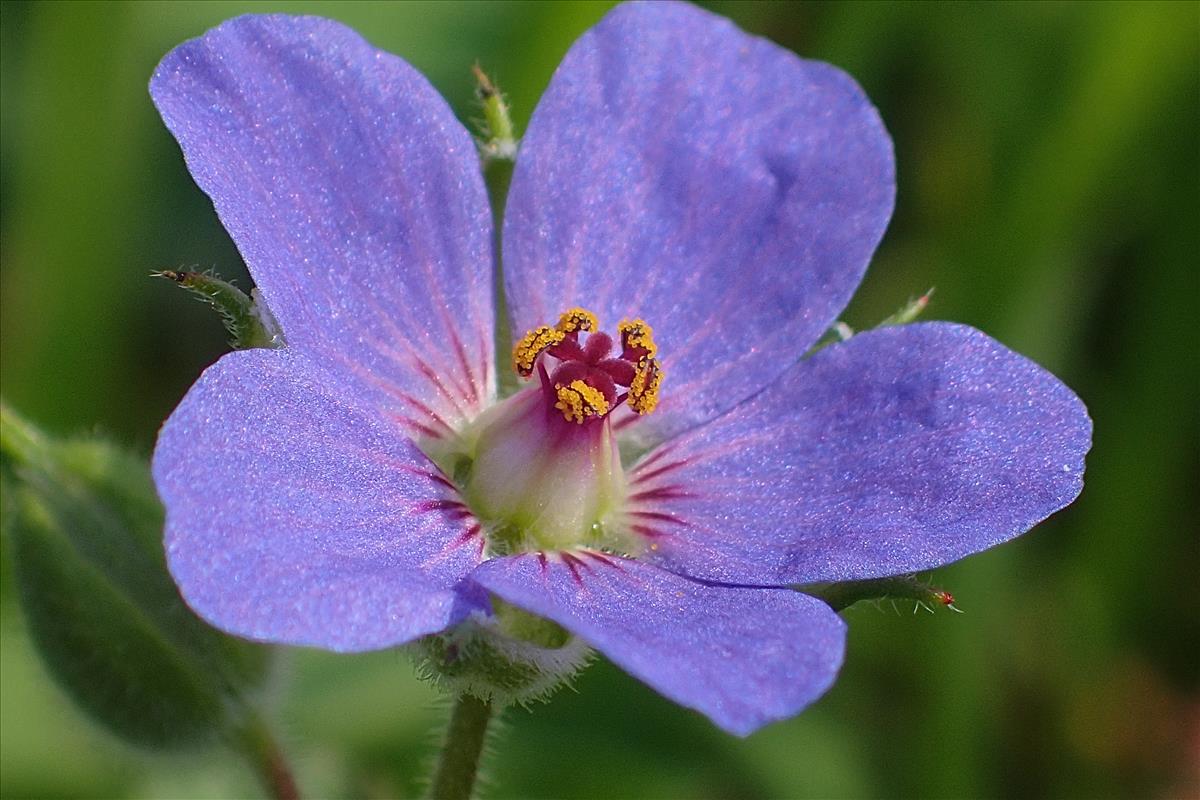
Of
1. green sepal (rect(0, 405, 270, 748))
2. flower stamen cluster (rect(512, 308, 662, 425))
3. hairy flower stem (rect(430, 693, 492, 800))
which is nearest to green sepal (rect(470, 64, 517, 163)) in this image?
flower stamen cluster (rect(512, 308, 662, 425))

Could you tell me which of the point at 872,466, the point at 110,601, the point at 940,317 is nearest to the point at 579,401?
the point at 872,466

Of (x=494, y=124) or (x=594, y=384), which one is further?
(x=494, y=124)

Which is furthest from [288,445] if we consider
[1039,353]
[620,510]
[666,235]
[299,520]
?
[1039,353]

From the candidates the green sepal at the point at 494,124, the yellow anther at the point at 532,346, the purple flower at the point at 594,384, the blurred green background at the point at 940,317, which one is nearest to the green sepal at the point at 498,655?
the purple flower at the point at 594,384

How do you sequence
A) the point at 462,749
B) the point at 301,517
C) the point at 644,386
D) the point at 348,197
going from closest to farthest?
1. the point at 301,517
2. the point at 462,749
3. the point at 348,197
4. the point at 644,386

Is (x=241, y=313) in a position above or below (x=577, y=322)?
above

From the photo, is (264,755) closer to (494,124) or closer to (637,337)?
(637,337)
